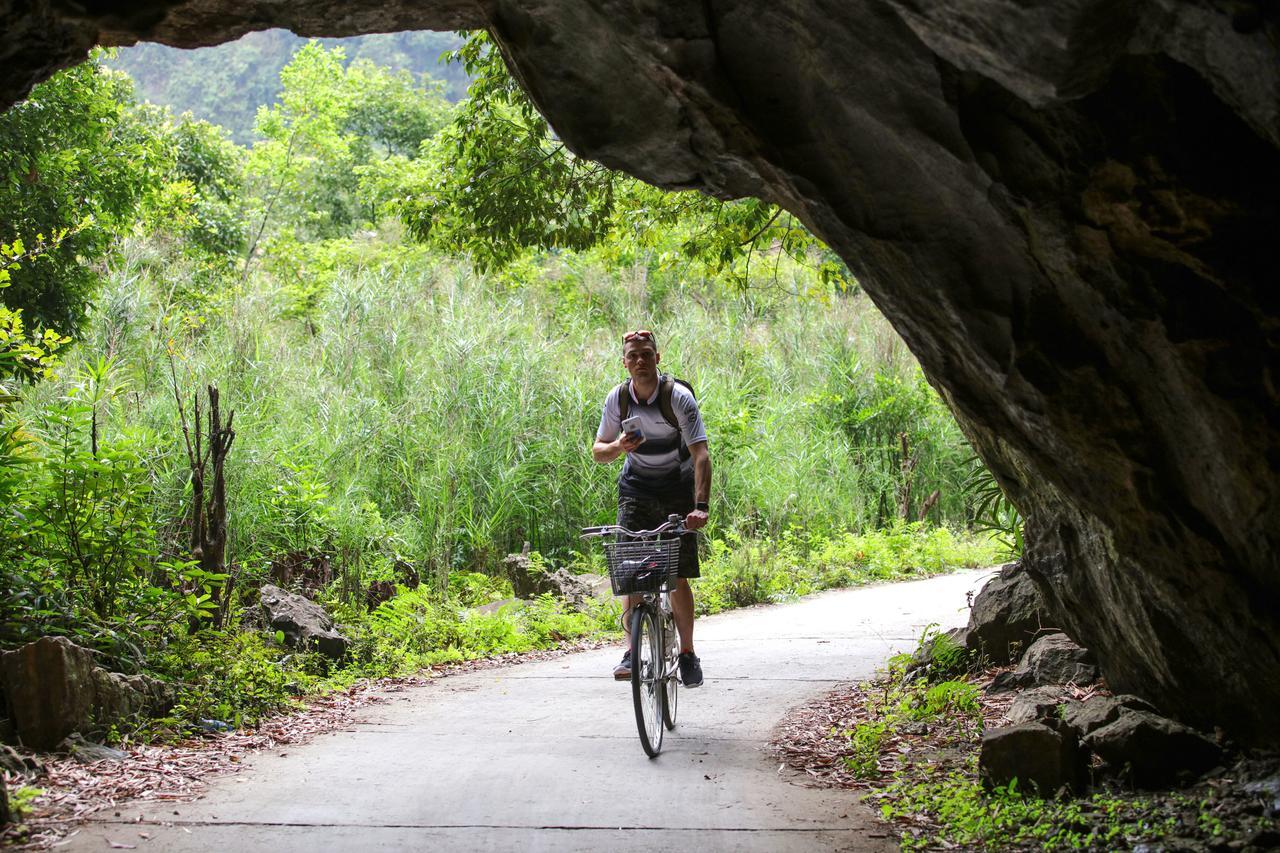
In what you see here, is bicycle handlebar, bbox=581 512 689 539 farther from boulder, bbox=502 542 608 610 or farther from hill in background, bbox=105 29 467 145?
hill in background, bbox=105 29 467 145

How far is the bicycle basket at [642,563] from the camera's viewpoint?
629 cm

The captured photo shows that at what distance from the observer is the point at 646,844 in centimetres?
473

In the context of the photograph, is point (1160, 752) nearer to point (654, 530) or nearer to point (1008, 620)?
point (1008, 620)

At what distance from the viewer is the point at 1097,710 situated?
546 centimetres

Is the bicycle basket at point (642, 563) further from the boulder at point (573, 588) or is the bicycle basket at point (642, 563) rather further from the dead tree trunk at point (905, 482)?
the dead tree trunk at point (905, 482)

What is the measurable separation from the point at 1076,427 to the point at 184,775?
4.46 metres

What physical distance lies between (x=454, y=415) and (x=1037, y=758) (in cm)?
1012

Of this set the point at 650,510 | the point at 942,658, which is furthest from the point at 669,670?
the point at 942,658

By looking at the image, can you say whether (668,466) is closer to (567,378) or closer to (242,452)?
(242,452)

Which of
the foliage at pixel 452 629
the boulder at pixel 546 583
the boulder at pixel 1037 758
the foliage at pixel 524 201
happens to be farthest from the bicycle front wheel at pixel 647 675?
the boulder at pixel 546 583

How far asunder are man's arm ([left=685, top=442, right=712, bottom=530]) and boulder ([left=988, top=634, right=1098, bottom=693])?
6.66 feet

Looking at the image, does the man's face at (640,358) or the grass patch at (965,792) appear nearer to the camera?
the grass patch at (965,792)

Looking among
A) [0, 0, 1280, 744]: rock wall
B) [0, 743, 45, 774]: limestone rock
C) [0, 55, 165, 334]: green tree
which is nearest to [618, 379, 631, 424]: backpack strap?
[0, 0, 1280, 744]: rock wall

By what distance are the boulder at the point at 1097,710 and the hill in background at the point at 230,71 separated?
99.6 metres
